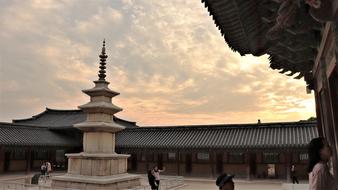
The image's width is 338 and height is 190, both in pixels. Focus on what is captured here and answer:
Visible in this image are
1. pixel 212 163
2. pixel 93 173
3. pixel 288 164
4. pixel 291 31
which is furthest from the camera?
pixel 212 163

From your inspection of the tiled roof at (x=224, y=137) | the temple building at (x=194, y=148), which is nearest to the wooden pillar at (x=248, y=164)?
the temple building at (x=194, y=148)

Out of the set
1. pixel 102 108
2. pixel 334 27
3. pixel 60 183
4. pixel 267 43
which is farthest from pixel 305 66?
pixel 60 183

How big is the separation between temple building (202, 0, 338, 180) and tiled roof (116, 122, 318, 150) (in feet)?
66.6

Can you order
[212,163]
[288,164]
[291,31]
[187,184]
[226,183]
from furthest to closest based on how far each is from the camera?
[212,163] < [288,164] < [187,184] < [291,31] < [226,183]

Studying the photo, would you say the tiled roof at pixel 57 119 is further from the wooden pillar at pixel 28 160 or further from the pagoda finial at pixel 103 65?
the pagoda finial at pixel 103 65

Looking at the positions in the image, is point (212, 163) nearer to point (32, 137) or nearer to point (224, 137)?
point (224, 137)

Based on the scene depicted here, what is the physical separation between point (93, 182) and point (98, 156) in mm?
1457

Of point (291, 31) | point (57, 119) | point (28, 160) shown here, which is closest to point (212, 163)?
point (28, 160)

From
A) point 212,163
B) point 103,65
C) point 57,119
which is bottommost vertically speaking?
point 212,163

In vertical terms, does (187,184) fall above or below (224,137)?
below

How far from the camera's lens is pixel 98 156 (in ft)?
57.8

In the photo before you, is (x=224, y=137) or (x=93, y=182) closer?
(x=93, y=182)

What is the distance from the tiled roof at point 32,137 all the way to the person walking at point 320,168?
29.6 m

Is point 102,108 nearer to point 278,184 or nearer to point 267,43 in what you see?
→ point 267,43
